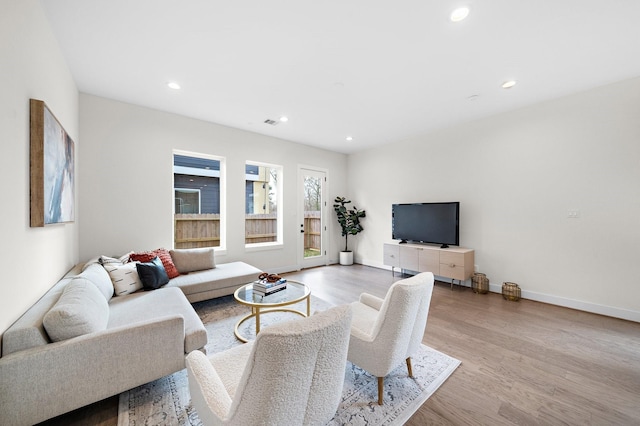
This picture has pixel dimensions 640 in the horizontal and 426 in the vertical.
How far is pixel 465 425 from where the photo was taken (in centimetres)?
147

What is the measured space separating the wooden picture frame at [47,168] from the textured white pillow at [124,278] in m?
0.64

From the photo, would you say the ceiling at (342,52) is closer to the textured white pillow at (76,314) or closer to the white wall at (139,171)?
the white wall at (139,171)

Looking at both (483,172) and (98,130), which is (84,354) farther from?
(483,172)

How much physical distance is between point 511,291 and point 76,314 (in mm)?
4700

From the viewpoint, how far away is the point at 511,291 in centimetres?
355

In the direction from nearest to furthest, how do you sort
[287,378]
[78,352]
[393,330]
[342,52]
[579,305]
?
1. [287,378]
2. [78,352]
3. [393,330]
4. [342,52]
5. [579,305]

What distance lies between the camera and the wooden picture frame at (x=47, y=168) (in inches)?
65.4

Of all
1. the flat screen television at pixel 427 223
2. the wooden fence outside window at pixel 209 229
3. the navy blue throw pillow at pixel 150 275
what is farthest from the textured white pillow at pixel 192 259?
the flat screen television at pixel 427 223

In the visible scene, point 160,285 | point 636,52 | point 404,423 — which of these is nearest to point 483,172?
point 636,52

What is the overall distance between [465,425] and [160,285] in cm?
302

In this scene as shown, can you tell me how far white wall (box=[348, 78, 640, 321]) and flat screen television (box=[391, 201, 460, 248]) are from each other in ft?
0.90

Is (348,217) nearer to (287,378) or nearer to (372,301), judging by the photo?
Result: (372,301)

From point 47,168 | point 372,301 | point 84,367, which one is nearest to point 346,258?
point 372,301

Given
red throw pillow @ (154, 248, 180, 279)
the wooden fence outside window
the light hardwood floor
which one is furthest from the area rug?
the wooden fence outside window
